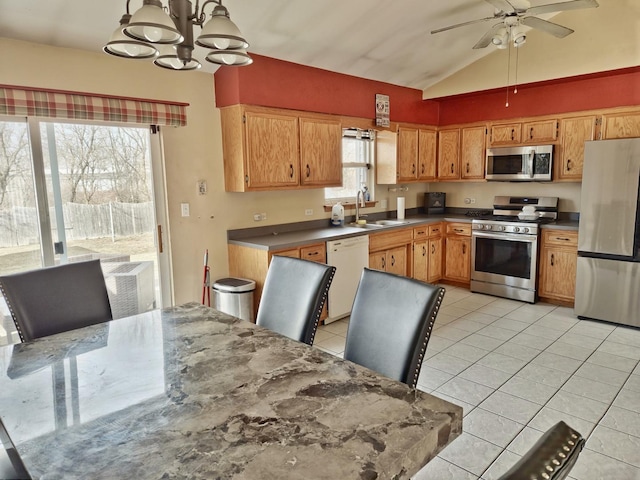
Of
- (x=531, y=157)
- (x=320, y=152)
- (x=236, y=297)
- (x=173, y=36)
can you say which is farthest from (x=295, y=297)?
(x=531, y=157)

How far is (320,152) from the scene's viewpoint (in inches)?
174

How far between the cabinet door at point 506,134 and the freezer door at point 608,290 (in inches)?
65.8

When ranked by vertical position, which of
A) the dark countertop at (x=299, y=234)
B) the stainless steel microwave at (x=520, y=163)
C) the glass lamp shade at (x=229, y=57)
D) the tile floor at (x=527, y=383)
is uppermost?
the glass lamp shade at (x=229, y=57)

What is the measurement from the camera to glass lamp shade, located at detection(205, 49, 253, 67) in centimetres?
173

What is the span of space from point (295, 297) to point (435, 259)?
381 centimetres

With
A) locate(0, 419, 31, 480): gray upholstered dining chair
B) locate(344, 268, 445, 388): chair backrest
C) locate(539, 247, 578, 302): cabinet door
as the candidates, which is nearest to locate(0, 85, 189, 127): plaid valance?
locate(344, 268, 445, 388): chair backrest

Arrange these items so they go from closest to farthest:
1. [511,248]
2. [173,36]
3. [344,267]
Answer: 1. [173,36]
2. [344,267]
3. [511,248]

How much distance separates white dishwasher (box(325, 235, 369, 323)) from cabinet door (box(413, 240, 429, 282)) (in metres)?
1.00

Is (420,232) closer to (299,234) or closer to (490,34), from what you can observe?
(299,234)

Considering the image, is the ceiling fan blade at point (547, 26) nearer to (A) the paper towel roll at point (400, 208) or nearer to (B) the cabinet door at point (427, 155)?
(B) the cabinet door at point (427, 155)

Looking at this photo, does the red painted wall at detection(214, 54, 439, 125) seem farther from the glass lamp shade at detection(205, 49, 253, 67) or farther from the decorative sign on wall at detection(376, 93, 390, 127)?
the glass lamp shade at detection(205, 49, 253, 67)

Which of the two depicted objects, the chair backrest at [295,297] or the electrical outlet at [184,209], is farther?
the electrical outlet at [184,209]

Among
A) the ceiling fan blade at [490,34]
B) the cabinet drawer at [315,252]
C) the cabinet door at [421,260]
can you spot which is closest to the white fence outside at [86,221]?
the cabinet drawer at [315,252]

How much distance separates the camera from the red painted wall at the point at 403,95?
3.87m
